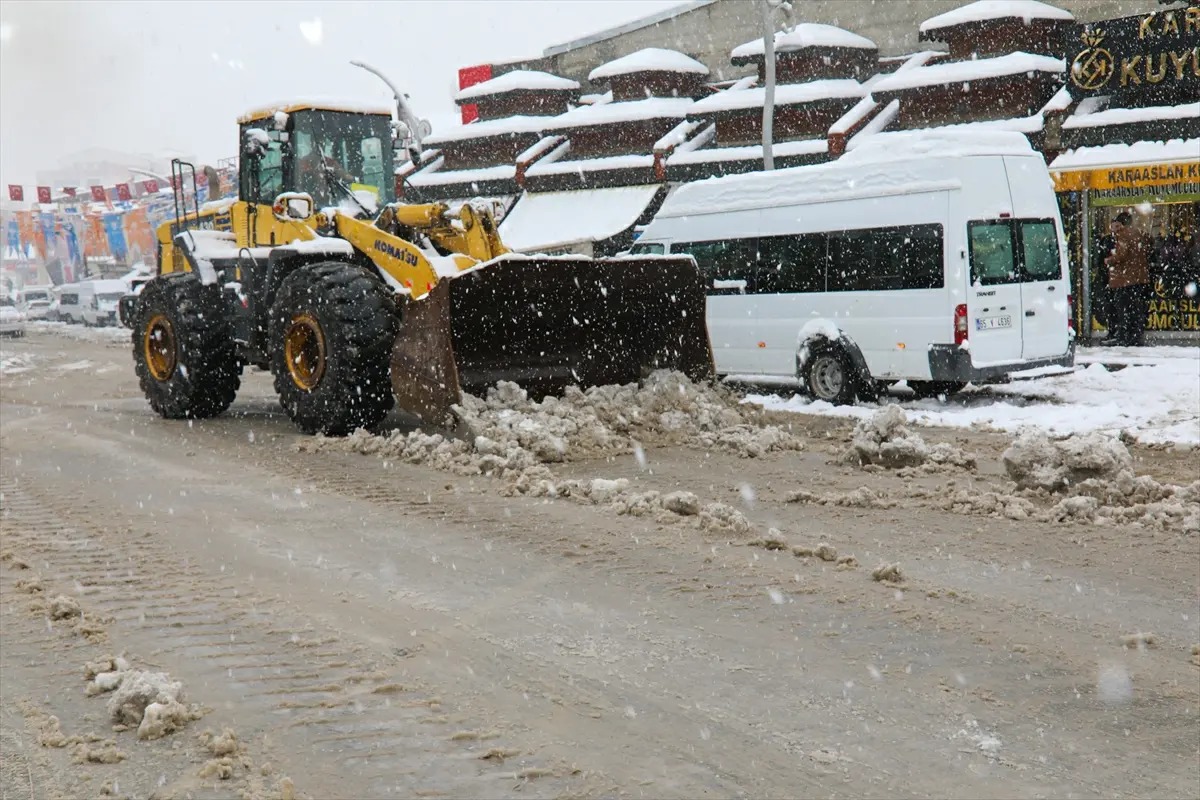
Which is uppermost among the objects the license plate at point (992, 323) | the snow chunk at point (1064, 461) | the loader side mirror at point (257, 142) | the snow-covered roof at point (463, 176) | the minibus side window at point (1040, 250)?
the snow-covered roof at point (463, 176)

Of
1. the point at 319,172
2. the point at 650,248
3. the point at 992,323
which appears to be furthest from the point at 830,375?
the point at 319,172

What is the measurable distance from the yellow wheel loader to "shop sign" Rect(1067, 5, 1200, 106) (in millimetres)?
12556

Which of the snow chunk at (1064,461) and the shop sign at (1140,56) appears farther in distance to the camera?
the shop sign at (1140,56)

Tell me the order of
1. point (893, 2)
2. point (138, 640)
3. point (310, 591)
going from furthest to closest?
point (893, 2) < point (310, 591) < point (138, 640)

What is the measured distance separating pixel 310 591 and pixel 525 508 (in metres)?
2.11

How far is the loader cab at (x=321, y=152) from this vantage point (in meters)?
12.3

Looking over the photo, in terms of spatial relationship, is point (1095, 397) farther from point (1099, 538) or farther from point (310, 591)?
point (310, 591)

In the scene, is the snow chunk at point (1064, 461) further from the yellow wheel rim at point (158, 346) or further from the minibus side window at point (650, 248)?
the yellow wheel rim at point (158, 346)

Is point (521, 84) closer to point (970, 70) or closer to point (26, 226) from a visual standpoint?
point (970, 70)

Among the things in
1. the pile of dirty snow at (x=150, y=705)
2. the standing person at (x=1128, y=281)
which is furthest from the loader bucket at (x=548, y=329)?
the standing person at (x=1128, y=281)

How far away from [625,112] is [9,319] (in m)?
24.7

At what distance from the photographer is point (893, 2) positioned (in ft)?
91.8

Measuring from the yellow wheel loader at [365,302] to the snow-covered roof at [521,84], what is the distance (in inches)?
765

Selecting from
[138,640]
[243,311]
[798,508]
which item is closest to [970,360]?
[798,508]
